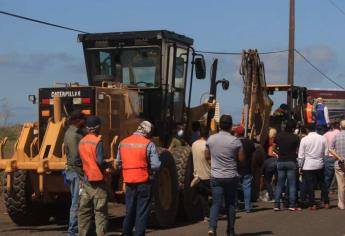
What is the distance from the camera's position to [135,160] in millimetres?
10180

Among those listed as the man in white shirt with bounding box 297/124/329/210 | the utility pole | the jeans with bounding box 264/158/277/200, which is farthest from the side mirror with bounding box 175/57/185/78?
the utility pole

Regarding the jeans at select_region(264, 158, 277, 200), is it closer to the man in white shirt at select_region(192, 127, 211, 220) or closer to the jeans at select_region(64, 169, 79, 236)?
the man in white shirt at select_region(192, 127, 211, 220)

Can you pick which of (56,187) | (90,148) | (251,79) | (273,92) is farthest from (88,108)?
(273,92)

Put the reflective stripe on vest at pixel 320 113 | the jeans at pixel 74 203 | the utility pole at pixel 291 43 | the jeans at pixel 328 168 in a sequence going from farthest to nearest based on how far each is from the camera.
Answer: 1. the utility pole at pixel 291 43
2. the reflective stripe on vest at pixel 320 113
3. the jeans at pixel 328 168
4. the jeans at pixel 74 203

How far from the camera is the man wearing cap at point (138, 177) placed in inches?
397

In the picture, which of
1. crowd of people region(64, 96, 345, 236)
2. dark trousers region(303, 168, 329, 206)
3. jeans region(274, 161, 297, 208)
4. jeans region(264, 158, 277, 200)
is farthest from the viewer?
jeans region(264, 158, 277, 200)

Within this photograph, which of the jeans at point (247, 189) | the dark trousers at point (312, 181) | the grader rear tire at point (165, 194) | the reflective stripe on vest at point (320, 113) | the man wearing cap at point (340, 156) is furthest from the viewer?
the reflective stripe on vest at point (320, 113)

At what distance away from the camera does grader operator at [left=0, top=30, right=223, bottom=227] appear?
12188mm

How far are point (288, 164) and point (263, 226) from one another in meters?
2.64

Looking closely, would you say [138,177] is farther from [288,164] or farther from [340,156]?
[340,156]

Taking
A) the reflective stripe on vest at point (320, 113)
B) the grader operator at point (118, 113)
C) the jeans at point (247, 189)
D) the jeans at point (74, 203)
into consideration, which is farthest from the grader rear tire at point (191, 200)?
the reflective stripe on vest at point (320, 113)

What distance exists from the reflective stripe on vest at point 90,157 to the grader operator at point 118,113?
52.9 inches

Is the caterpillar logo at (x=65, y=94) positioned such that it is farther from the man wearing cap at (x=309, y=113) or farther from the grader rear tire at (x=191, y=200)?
the man wearing cap at (x=309, y=113)

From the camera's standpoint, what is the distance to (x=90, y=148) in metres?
10.3
